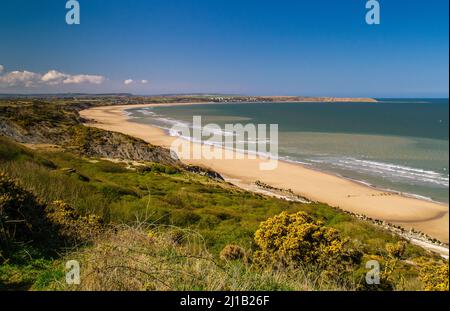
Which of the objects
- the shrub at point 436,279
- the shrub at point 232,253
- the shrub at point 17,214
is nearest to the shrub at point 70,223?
the shrub at point 17,214

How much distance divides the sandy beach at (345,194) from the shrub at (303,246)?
14.8 meters

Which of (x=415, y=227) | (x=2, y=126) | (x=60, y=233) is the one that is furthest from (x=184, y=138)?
(x=60, y=233)

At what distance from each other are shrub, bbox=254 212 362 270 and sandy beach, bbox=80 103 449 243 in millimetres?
14777

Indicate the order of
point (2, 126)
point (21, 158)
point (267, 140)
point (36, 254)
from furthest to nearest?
point (267, 140), point (2, 126), point (21, 158), point (36, 254)

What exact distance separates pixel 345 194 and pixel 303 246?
2226cm

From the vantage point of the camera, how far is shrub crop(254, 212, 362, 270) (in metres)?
8.61

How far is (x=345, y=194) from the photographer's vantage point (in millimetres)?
29766

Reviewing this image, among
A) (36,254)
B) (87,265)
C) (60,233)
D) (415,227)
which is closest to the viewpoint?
(87,265)

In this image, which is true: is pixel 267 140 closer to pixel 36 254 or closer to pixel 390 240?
pixel 390 240

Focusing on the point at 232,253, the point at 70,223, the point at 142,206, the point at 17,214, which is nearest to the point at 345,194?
the point at 142,206

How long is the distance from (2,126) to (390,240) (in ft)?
116

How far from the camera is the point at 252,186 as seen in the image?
3228 cm
